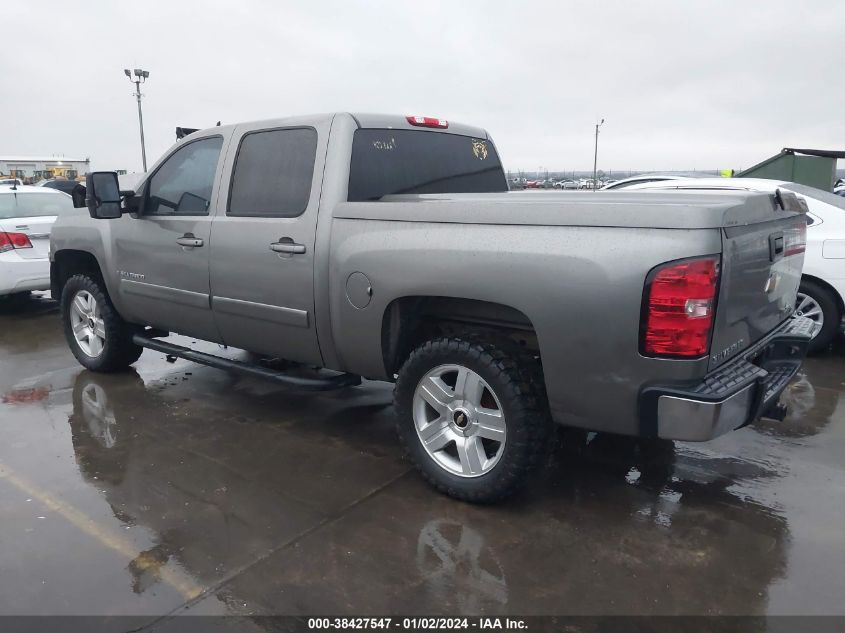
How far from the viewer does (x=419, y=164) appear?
423cm

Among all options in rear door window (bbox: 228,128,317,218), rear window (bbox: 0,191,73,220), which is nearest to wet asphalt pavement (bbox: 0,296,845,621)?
rear door window (bbox: 228,128,317,218)

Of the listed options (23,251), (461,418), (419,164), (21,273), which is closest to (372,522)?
(461,418)

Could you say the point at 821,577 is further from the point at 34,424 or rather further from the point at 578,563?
the point at 34,424

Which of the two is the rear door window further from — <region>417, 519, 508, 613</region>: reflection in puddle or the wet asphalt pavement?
<region>417, 519, 508, 613</region>: reflection in puddle

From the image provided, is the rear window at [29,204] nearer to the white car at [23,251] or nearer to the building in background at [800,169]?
the white car at [23,251]

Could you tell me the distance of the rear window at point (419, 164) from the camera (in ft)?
12.6

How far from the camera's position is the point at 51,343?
22.3ft

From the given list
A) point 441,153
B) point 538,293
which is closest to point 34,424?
point 441,153

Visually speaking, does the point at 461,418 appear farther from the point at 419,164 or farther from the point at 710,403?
the point at 419,164

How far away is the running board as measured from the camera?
3.92 metres

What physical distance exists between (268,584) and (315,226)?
6.08 ft

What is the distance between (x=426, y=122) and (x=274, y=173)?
106cm

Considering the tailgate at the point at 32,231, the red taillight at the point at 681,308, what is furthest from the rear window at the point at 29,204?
the red taillight at the point at 681,308

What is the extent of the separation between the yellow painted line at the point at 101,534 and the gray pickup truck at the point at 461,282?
49.2 inches
